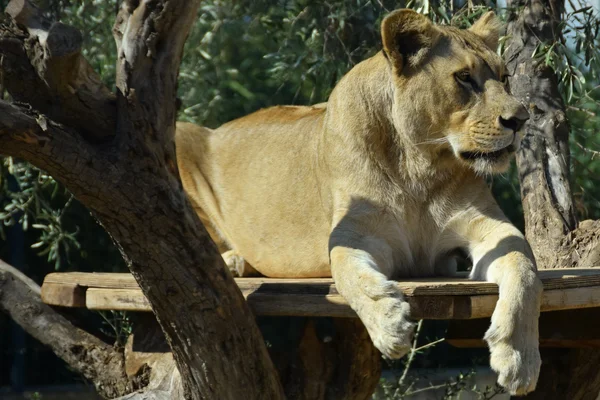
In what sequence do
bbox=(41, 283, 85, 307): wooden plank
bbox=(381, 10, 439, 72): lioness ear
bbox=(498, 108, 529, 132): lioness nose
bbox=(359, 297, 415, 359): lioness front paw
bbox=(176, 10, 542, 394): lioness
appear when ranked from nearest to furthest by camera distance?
bbox=(359, 297, 415, 359): lioness front paw → bbox=(176, 10, 542, 394): lioness → bbox=(498, 108, 529, 132): lioness nose → bbox=(381, 10, 439, 72): lioness ear → bbox=(41, 283, 85, 307): wooden plank

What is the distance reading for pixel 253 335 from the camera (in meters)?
2.80

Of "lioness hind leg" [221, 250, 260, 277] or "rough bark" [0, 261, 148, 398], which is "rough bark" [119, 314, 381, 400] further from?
"lioness hind leg" [221, 250, 260, 277]

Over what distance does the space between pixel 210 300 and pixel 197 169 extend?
5.66ft

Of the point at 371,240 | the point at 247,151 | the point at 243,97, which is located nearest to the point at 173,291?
the point at 371,240

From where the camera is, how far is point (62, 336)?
12.7 feet

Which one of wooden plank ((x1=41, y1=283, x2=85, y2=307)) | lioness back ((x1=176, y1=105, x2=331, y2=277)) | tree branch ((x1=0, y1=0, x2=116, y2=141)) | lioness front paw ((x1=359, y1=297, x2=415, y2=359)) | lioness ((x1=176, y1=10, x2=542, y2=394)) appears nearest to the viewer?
tree branch ((x1=0, y1=0, x2=116, y2=141))

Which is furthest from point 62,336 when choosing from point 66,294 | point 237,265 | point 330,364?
point 330,364

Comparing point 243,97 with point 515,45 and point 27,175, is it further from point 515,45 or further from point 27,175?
point 515,45

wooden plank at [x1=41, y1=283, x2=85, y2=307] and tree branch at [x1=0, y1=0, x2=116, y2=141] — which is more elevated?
tree branch at [x1=0, y1=0, x2=116, y2=141]

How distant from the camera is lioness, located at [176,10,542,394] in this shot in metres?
2.62

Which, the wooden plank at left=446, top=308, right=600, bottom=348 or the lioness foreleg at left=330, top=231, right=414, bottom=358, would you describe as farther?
the wooden plank at left=446, top=308, right=600, bottom=348

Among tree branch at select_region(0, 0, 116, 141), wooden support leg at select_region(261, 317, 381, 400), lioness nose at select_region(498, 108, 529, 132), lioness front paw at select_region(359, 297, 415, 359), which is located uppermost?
tree branch at select_region(0, 0, 116, 141)

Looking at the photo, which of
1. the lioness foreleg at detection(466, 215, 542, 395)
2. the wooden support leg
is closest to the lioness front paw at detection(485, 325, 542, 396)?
the lioness foreleg at detection(466, 215, 542, 395)

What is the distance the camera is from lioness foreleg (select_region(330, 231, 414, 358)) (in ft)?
8.16
